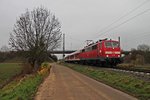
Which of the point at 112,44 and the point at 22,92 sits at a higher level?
the point at 112,44

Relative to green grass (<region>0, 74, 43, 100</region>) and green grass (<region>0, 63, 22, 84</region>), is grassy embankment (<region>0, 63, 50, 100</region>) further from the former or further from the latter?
green grass (<region>0, 63, 22, 84</region>)

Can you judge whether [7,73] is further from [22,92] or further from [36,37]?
[22,92]

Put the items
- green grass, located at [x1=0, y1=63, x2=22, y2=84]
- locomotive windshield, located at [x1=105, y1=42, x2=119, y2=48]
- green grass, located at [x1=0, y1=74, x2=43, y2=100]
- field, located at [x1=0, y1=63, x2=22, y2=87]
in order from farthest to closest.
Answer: green grass, located at [x1=0, y1=63, x2=22, y2=84]
field, located at [x1=0, y1=63, x2=22, y2=87]
locomotive windshield, located at [x1=105, y1=42, x2=119, y2=48]
green grass, located at [x1=0, y1=74, x2=43, y2=100]

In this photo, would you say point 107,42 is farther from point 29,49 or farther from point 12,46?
point 12,46

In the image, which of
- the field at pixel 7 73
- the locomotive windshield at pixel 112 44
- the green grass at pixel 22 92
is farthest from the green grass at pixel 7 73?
the green grass at pixel 22 92

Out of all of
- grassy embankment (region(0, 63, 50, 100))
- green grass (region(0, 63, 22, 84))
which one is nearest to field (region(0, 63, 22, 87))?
green grass (region(0, 63, 22, 84))

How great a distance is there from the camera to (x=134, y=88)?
1560 centimetres

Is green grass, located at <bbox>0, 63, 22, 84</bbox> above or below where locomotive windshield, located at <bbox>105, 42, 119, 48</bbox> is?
below

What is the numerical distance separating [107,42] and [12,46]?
17091mm

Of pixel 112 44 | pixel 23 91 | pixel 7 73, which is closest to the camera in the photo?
pixel 23 91

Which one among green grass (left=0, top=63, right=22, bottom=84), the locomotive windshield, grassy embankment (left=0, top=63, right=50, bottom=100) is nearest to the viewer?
grassy embankment (left=0, top=63, right=50, bottom=100)

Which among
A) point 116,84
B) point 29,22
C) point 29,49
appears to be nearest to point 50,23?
point 29,22

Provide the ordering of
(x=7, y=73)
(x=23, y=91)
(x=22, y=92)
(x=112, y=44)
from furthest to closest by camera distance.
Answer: (x=7, y=73), (x=112, y=44), (x=23, y=91), (x=22, y=92)

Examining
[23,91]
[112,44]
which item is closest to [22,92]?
[23,91]
